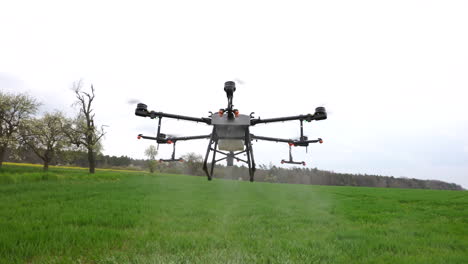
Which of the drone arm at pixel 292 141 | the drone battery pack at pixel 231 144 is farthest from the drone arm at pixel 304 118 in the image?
the drone arm at pixel 292 141

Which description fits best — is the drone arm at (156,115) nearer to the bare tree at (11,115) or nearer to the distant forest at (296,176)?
the bare tree at (11,115)

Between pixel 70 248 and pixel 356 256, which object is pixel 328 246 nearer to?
pixel 356 256

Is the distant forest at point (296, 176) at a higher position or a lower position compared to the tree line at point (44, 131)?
lower

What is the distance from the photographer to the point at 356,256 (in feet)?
11.8

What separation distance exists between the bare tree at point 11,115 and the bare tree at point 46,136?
125 centimetres

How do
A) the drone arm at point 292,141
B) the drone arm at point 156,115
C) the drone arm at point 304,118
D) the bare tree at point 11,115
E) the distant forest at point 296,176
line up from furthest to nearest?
1. the distant forest at point 296,176
2. the bare tree at point 11,115
3. the drone arm at point 292,141
4. the drone arm at point 156,115
5. the drone arm at point 304,118

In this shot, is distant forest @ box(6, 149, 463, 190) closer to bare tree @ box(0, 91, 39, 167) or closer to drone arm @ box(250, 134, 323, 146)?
bare tree @ box(0, 91, 39, 167)

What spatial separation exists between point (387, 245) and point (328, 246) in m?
1.36

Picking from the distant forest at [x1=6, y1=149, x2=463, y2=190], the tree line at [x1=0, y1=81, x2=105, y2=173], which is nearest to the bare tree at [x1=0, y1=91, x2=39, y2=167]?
the tree line at [x1=0, y1=81, x2=105, y2=173]

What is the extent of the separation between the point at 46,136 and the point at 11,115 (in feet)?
15.1

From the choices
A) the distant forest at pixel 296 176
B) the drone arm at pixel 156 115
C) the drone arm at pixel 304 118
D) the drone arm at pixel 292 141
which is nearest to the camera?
the drone arm at pixel 304 118

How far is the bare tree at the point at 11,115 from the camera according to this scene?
85.0 ft

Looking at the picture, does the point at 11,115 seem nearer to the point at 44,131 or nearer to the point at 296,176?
the point at 44,131

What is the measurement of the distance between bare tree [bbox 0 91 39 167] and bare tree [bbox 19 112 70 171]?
1.25m
